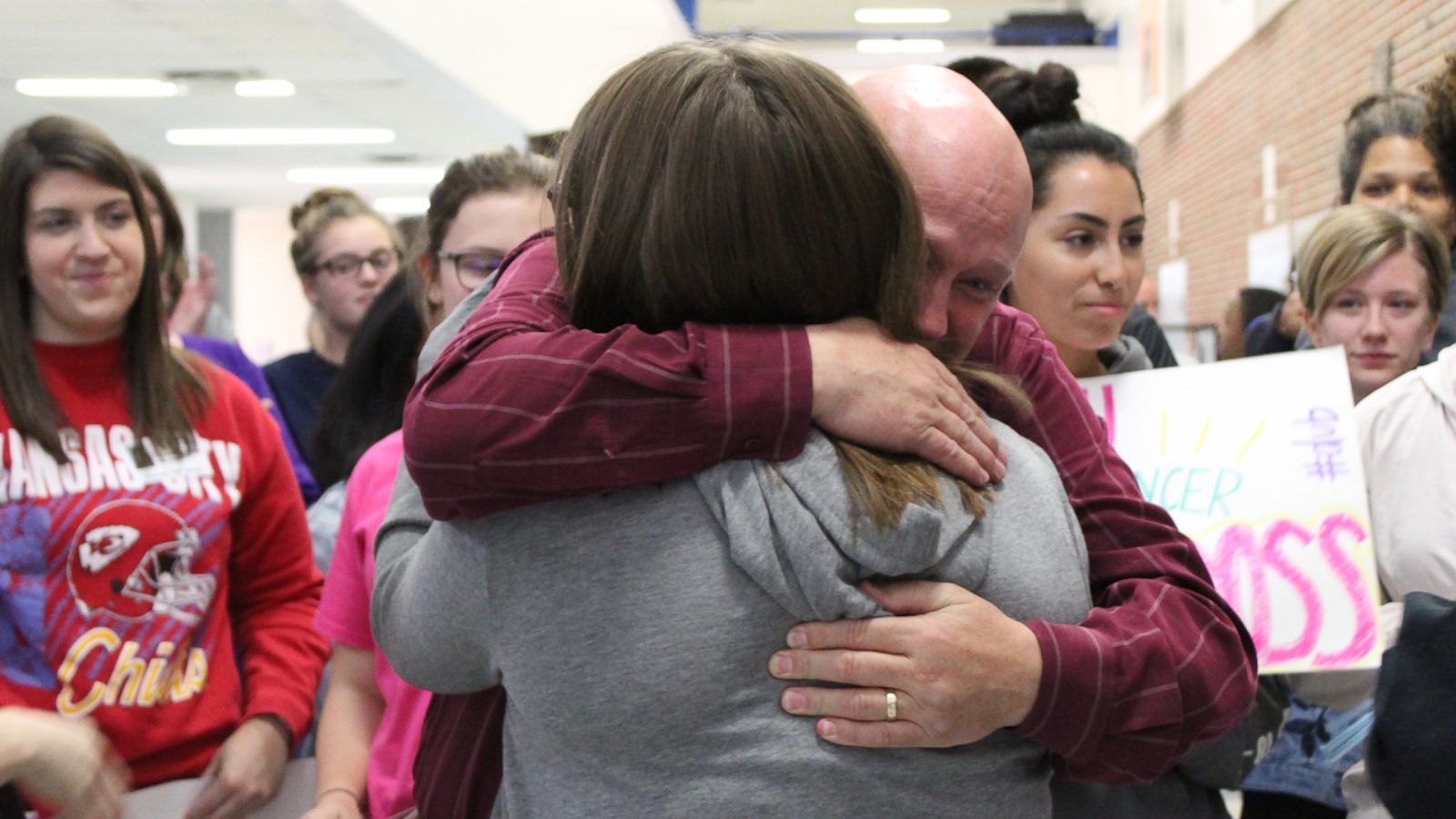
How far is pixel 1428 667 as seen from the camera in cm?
148

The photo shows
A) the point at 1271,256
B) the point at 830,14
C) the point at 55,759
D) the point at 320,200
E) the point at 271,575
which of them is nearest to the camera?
the point at 55,759

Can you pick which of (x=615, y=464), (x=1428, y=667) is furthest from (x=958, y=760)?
(x=1428, y=667)

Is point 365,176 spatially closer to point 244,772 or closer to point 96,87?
point 96,87

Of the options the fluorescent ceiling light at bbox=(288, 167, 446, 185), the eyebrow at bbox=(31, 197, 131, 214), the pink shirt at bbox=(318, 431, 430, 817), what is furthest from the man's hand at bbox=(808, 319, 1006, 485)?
the fluorescent ceiling light at bbox=(288, 167, 446, 185)

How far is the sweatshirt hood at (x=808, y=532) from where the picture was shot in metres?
1.02

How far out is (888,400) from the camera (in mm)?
1053

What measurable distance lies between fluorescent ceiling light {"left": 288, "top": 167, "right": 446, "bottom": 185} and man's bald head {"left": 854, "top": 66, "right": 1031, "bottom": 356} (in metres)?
15.6

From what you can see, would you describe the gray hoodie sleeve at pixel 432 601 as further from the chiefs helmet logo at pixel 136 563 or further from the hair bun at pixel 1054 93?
the hair bun at pixel 1054 93

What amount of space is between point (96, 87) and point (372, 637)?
10.8 m

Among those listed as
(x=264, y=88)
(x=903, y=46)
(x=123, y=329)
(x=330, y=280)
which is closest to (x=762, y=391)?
(x=123, y=329)

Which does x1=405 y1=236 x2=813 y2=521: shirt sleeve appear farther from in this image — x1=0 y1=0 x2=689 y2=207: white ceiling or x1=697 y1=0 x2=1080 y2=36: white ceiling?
x1=697 y1=0 x2=1080 y2=36: white ceiling

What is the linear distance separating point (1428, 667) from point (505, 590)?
1.10m

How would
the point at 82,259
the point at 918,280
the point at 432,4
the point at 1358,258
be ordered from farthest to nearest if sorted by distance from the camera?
1. the point at 432,4
2. the point at 1358,258
3. the point at 82,259
4. the point at 918,280

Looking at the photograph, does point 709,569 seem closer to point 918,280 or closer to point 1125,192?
point 918,280
